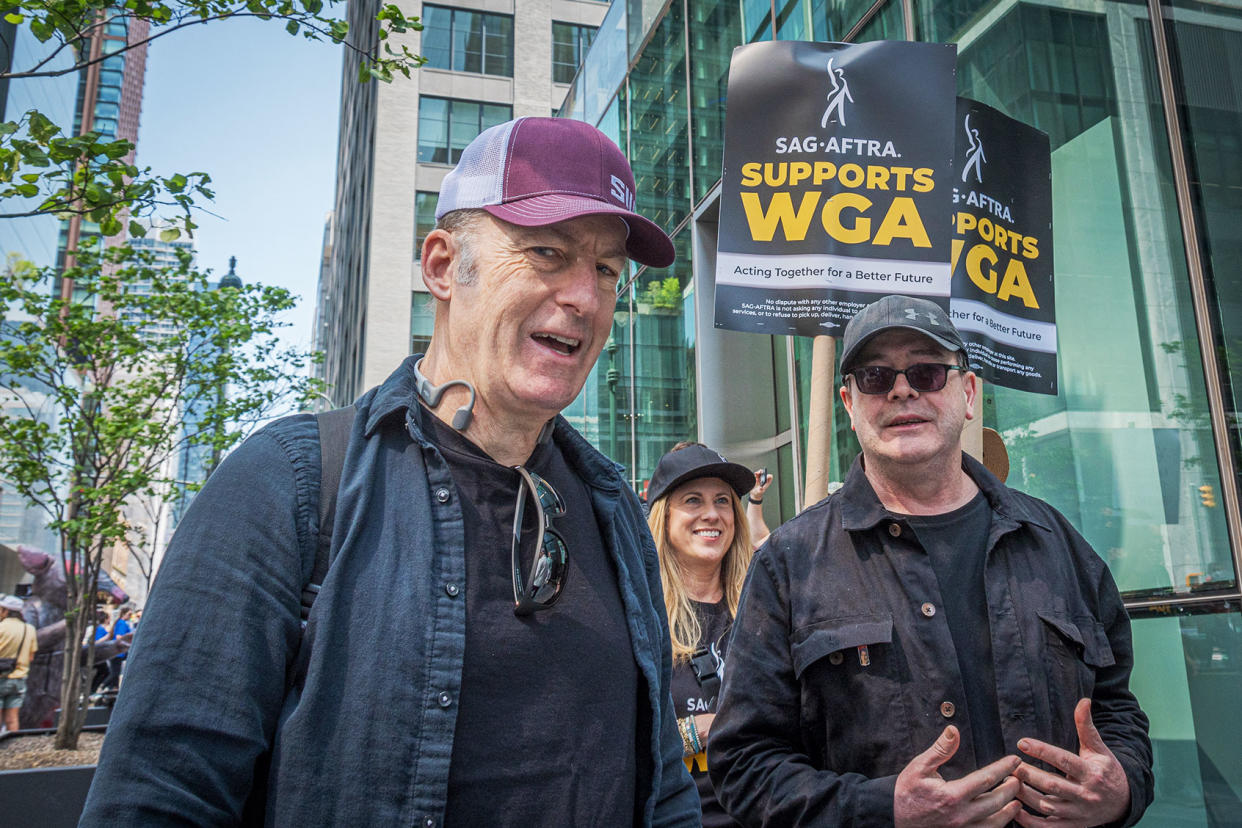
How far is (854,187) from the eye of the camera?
4.03 m

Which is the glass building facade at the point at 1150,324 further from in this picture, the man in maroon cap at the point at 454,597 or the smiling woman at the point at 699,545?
the man in maroon cap at the point at 454,597

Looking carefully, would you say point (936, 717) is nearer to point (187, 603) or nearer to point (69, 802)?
point (187, 603)

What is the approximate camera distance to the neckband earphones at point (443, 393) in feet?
5.85

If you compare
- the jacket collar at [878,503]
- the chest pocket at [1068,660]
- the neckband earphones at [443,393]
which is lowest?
the chest pocket at [1068,660]

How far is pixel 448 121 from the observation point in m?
35.2

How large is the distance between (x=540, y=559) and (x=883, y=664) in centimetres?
124

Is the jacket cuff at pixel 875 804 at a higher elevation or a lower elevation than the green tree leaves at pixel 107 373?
lower

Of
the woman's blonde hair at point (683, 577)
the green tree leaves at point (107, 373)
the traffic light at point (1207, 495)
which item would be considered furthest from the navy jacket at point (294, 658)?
the green tree leaves at point (107, 373)

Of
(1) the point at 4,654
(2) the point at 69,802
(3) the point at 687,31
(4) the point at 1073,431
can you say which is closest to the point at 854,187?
(4) the point at 1073,431

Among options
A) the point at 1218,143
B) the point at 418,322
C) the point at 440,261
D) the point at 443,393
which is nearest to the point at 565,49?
the point at 418,322

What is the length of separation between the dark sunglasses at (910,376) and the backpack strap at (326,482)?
1.64m

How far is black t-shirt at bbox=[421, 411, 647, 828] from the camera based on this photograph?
5.23ft

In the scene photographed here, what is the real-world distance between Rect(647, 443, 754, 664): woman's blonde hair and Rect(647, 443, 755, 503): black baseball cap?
5 cm

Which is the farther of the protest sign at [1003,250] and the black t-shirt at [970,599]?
the protest sign at [1003,250]
